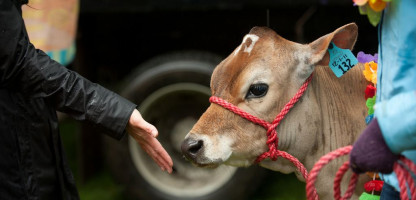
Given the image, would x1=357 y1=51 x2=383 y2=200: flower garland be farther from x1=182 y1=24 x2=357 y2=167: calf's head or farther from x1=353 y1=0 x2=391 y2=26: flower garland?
x1=353 y1=0 x2=391 y2=26: flower garland

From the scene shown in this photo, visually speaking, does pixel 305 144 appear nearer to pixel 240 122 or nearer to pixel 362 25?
pixel 240 122

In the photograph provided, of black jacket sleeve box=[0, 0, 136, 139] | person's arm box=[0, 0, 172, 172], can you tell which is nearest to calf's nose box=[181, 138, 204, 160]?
person's arm box=[0, 0, 172, 172]

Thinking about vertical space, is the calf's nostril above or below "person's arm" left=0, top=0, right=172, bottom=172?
below

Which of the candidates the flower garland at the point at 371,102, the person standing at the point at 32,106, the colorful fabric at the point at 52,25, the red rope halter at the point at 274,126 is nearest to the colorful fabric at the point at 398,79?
the flower garland at the point at 371,102

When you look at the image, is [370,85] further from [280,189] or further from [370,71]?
[280,189]

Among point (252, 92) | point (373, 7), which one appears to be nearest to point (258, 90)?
point (252, 92)

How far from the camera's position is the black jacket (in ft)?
6.57

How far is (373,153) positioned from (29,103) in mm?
1297

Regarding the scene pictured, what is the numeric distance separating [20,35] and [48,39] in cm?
177

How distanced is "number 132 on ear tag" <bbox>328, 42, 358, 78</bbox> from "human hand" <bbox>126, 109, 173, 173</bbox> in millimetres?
744

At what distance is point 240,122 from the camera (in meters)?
2.25

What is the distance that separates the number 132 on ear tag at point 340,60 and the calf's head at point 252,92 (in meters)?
0.04

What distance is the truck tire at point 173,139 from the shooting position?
160 inches

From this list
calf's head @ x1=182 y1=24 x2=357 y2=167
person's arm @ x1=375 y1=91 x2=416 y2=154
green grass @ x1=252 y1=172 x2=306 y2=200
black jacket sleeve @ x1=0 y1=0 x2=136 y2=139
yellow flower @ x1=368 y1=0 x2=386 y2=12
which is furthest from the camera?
green grass @ x1=252 y1=172 x2=306 y2=200
